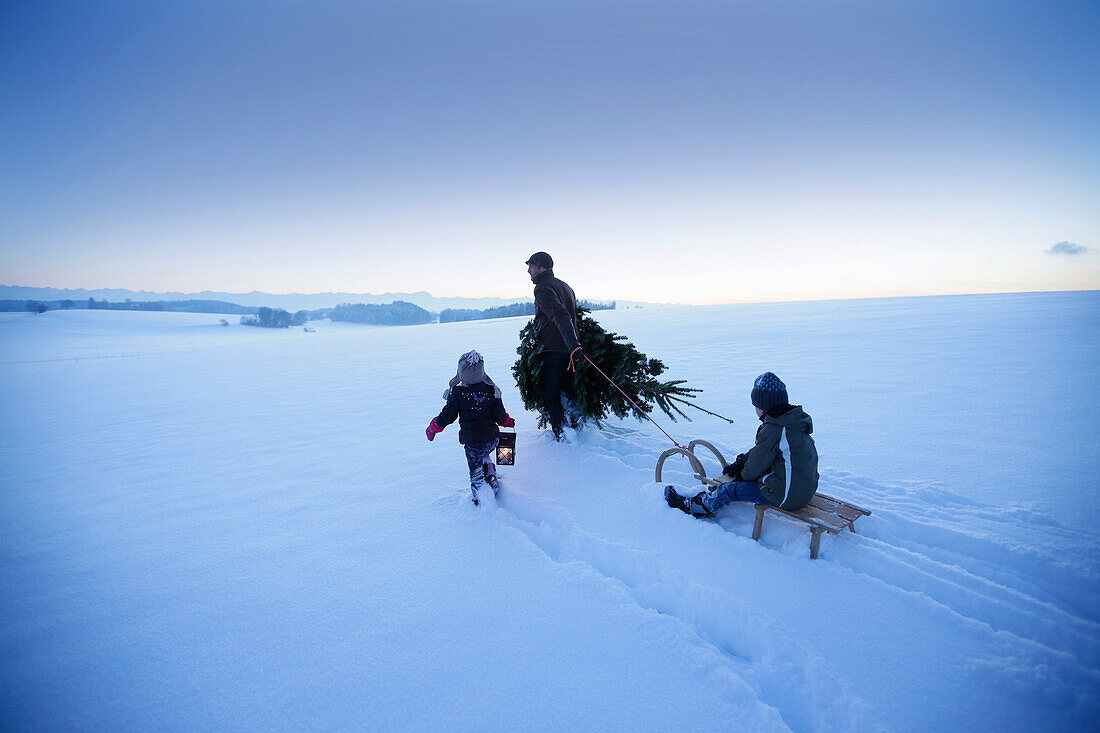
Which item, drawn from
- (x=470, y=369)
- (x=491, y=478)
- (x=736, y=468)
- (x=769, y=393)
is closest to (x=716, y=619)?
(x=736, y=468)

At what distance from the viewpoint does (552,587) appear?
3.27 meters

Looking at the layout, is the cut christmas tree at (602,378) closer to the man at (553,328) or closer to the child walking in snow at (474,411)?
the man at (553,328)

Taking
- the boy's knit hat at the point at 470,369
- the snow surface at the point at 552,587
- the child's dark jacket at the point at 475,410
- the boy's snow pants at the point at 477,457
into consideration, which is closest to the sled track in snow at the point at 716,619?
the snow surface at the point at 552,587

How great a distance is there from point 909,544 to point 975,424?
470cm

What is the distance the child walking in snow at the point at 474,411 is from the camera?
4477 millimetres

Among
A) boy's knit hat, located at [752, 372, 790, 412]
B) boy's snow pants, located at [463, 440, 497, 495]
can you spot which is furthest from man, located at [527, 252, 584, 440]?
boy's knit hat, located at [752, 372, 790, 412]

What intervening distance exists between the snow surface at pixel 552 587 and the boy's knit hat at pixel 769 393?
122 centimetres

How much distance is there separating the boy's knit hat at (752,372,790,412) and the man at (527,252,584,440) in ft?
8.05

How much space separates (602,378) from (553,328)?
3.35 feet

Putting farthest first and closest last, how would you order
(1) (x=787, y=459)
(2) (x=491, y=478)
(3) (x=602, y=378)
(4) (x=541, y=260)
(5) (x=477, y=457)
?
(3) (x=602, y=378) → (4) (x=541, y=260) → (2) (x=491, y=478) → (5) (x=477, y=457) → (1) (x=787, y=459)

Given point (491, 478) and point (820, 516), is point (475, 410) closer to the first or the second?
point (491, 478)

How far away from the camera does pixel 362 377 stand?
14.1 metres

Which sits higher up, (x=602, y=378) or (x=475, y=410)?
(x=602, y=378)

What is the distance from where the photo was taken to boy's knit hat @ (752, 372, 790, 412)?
3559 millimetres
